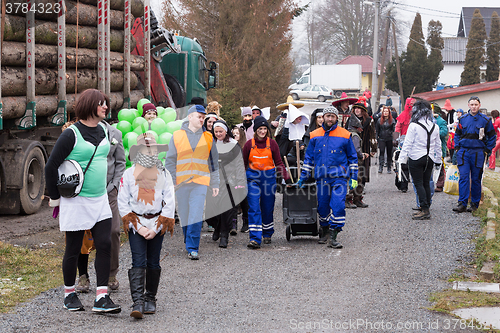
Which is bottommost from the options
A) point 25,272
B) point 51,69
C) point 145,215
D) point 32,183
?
point 25,272

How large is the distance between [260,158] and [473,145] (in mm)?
4347

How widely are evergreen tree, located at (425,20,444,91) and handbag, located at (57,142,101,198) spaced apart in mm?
43553

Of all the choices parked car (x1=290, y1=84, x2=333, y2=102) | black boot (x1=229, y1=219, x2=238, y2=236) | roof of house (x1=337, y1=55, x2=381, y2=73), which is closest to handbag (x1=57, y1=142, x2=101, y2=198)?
black boot (x1=229, y1=219, x2=238, y2=236)

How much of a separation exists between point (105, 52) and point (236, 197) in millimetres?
3828

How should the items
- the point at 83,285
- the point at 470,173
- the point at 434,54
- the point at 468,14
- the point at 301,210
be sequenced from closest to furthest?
1. the point at 83,285
2. the point at 301,210
3. the point at 470,173
4. the point at 434,54
5. the point at 468,14

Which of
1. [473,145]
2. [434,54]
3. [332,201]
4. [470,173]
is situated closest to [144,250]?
[332,201]

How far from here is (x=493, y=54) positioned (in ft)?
174

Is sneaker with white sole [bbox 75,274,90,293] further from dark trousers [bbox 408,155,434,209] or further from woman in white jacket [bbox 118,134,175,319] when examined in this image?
dark trousers [bbox 408,155,434,209]

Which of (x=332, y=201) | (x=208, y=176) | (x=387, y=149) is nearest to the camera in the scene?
(x=208, y=176)

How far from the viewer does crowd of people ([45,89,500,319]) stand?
5402 mm

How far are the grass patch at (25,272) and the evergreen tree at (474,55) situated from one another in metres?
48.1

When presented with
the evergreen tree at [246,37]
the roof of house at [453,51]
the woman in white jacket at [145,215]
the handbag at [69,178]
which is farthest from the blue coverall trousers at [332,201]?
the roof of house at [453,51]

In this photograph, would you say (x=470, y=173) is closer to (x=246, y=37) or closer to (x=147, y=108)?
(x=147, y=108)

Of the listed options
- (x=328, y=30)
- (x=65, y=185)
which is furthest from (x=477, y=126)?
(x=328, y=30)
